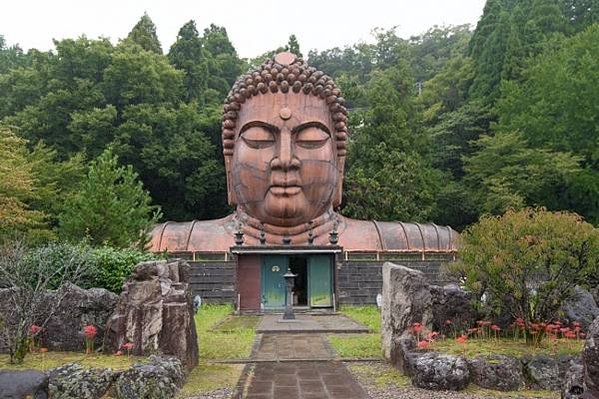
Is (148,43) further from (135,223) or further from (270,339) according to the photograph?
(270,339)

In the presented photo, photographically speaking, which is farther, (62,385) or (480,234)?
(480,234)

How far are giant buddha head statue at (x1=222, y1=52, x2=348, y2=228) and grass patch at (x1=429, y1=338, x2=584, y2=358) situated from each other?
10008 mm

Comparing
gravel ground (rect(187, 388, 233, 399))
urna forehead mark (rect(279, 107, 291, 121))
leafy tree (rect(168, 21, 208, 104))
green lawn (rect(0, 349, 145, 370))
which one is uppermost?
leafy tree (rect(168, 21, 208, 104))

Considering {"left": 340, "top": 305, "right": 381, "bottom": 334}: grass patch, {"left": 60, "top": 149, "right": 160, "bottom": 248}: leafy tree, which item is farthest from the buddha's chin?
{"left": 60, "top": 149, "right": 160, "bottom": 248}: leafy tree

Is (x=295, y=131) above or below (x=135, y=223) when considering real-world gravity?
above

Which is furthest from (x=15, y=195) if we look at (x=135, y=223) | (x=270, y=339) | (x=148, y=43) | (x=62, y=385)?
(x=148, y=43)

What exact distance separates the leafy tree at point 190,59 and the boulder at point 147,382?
1164 inches

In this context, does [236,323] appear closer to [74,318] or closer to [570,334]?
[74,318]

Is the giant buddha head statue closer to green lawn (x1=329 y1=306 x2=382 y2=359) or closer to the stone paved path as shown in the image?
green lawn (x1=329 y1=306 x2=382 y2=359)

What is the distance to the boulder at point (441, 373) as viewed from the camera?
702 centimetres

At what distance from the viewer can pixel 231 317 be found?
15031 millimetres

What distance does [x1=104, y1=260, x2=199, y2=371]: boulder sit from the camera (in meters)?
7.65

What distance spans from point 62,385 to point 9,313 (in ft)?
6.46

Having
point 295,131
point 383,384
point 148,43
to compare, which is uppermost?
point 148,43
